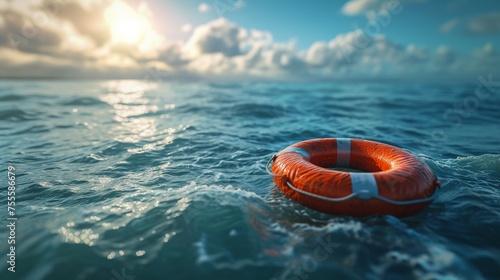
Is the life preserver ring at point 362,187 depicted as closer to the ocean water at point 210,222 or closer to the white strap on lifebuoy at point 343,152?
the ocean water at point 210,222

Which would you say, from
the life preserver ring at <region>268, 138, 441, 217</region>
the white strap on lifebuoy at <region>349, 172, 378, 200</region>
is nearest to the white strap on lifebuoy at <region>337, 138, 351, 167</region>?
the life preserver ring at <region>268, 138, 441, 217</region>

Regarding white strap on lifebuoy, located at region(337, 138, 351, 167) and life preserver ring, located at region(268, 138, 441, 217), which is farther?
white strap on lifebuoy, located at region(337, 138, 351, 167)

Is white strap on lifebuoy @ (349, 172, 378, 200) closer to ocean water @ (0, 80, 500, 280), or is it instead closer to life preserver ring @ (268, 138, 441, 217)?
life preserver ring @ (268, 138, 441, 217)

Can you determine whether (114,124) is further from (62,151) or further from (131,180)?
(131,180)

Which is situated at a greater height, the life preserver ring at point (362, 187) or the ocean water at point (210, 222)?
the life preserver ring at point (362, 187)

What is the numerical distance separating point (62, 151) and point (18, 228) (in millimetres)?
4024

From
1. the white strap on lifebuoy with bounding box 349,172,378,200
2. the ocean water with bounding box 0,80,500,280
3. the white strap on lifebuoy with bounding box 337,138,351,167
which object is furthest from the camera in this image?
the white strap on lifebuoy with bounding box 337,138,351,167

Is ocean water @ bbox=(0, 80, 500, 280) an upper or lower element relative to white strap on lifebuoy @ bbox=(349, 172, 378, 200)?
lower

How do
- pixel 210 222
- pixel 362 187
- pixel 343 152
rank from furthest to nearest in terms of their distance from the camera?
pixel 343 152 → pixel 210 222 → pixel 362 187

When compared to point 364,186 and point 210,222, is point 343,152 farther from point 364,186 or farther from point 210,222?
point 210,222

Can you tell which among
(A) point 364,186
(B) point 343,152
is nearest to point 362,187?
(A) point 364,186

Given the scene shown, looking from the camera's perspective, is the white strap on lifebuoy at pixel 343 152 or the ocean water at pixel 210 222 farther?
the white strap on lifebuoy at pixel 343 152

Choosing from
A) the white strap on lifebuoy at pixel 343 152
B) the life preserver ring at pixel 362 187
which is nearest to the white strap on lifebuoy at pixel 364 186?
the life preserver ring at pixel 362 187

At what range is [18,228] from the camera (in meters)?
3.82
